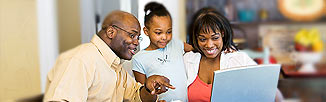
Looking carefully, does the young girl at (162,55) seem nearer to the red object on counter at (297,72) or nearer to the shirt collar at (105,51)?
the shirt collar at (105,51)

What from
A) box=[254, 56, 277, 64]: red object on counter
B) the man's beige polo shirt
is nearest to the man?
the man's beige polo shirt

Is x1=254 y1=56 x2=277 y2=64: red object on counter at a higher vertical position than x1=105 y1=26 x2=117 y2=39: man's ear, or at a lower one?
lower

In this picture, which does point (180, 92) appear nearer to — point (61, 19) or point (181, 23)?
point (181, 23)

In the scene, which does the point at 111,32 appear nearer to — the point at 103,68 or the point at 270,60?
the point at 103,68

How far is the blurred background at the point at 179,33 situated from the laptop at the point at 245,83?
0.21 feet

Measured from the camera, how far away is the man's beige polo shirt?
562 millimetres

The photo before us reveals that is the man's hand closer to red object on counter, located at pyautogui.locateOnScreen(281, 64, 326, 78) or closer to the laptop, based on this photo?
the laptop

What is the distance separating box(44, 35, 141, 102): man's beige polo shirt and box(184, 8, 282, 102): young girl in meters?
0.12

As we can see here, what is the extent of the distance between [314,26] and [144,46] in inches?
13.6

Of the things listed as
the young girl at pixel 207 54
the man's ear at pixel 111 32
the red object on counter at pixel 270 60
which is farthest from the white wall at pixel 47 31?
the red object on counter at pixel 270 60

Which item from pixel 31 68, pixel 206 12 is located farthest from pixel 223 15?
pixel 31 68

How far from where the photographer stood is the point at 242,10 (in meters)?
0.69

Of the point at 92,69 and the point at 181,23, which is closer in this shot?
the point at 92,69

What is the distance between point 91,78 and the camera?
1.94 feet
